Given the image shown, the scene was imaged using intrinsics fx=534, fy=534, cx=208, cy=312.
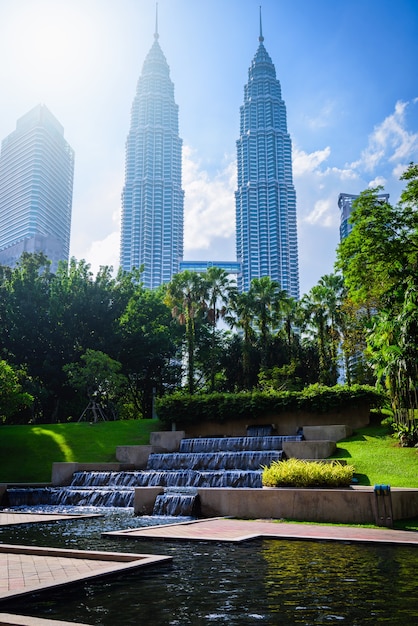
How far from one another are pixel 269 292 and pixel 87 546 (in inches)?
1551

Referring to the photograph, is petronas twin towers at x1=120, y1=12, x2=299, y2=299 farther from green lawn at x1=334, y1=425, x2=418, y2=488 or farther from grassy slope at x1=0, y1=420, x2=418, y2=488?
green lawn at x1=334, y1=425, x2=418, y2=488

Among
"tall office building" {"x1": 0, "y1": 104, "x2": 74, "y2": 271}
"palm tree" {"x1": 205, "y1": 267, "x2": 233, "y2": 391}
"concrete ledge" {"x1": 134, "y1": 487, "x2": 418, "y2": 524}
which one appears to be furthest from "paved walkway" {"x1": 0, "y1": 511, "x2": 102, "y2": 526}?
"tall office building" {"x1": 0, "y1": 104, "x2": 74, "y2": 271}

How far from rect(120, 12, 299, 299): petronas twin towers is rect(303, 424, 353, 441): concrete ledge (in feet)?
259

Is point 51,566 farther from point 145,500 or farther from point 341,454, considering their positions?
point 341,454

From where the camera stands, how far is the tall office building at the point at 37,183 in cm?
Answer: 14888

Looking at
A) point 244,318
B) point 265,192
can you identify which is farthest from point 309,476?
point 265,192

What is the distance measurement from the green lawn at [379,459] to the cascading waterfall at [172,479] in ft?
9.98

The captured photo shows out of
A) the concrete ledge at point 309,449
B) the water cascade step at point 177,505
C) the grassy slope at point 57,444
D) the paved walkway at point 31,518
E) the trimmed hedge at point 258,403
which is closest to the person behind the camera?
the paved walkway at point 31,518

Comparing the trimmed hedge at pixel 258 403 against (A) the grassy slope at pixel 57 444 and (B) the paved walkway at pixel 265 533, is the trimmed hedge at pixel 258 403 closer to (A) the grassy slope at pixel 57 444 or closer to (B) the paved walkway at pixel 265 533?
(A) the grassy slope at pixel 57 444

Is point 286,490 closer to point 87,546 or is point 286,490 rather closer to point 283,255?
point 87,546

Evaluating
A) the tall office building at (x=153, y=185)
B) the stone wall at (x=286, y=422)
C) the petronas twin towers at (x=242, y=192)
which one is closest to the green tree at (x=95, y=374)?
the stone wall at (x=286, y=422)

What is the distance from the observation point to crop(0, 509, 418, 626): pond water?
5473 mm

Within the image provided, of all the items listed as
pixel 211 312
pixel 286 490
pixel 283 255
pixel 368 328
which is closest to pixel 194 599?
pixel 286 490

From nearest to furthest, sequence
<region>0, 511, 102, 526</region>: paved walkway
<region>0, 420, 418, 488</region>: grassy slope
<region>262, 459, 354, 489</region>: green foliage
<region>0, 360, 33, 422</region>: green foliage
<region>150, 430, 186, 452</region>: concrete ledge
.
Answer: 1. <region>0, 511, 102, 526</region>: paved walkway
2. <region>262, 459, 354, 489</region>: green foliage
3. <region>0, 420, 418, 488</region>: grassy slope
4. <region>150, 430, 186, 452</region>: concrete ledge
5. <region>0, 360, 33, 422</region>: green foliage
